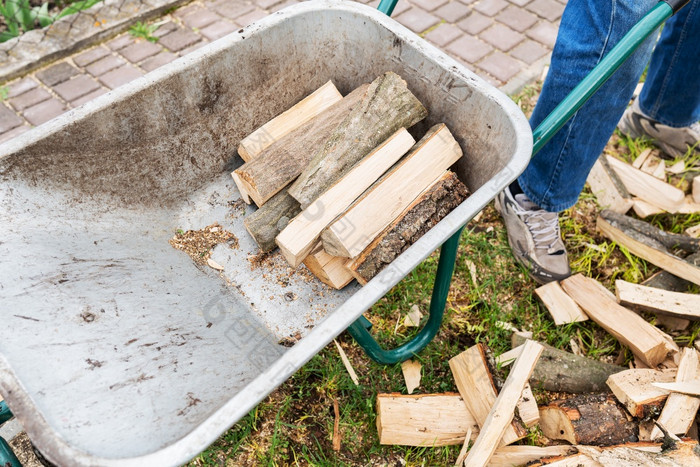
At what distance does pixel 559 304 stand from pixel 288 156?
140 cm

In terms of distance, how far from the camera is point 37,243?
1.60 meters

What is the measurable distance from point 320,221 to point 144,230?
0.65m

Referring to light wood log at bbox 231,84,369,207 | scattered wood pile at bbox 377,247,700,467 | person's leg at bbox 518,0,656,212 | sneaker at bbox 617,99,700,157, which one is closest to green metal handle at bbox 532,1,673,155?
person's leg at bbox 518,0,656,212

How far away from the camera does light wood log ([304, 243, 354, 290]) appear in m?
1.79

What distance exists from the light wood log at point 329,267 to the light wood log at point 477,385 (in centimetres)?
65

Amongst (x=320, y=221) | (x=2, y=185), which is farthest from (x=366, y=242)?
(x=2, y=185)

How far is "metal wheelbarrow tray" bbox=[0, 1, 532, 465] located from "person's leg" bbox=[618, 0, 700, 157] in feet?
5.05

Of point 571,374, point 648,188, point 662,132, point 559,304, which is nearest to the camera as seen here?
point 571,374

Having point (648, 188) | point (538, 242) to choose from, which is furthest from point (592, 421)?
point (648, 188)

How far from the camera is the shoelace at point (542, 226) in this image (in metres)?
2.48

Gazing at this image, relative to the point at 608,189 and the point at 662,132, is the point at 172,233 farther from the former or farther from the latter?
the point at 662,132

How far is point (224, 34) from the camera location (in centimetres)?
354

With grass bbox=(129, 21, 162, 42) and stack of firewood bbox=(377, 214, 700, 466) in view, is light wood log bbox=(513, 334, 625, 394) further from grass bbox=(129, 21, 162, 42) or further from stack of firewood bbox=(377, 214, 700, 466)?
grass bbox=(129, 21, 162, 42)

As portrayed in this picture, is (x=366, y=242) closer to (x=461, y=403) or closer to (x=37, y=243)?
(x=461, y=403)
